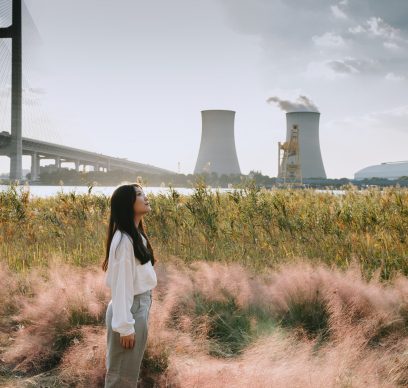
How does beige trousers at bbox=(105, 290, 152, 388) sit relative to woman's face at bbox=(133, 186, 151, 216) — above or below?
below

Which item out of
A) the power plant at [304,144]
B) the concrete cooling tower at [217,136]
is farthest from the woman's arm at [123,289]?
the power plant at [304,144]

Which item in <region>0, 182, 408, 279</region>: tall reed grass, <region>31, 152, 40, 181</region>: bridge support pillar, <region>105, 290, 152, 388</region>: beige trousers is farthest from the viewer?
<region>31, 152, 40, 181</region>: bridge support pillar

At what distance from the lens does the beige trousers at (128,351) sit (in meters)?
2.09

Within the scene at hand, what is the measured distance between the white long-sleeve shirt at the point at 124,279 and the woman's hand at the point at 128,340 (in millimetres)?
20

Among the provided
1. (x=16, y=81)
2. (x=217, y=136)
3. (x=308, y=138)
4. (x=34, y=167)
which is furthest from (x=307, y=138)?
(x=34, y=167)

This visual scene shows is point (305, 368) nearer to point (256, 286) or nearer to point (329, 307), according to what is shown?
point (329, 307)

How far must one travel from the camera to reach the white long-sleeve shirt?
1.97m

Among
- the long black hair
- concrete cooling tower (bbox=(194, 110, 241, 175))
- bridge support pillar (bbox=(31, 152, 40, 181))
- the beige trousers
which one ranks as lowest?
the beige trousers

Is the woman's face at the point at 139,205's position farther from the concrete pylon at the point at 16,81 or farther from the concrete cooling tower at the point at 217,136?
the concrete cooling tower at the point at 217,136

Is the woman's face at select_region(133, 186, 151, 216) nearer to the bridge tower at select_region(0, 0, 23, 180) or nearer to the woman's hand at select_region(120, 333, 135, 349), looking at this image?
the woman's hand at select_region(120, 333, 135, 349)

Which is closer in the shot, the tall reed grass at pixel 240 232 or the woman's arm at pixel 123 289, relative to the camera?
the woman's arm at pixel 123 289

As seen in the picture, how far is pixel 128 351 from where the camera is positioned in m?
2.11

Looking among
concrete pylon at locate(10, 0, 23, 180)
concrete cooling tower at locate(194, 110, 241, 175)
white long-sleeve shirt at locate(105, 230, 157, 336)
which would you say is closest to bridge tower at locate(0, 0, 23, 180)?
concrete pylon at locate(10, 0, 23, 180)

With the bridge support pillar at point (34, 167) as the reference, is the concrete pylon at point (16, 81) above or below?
above
